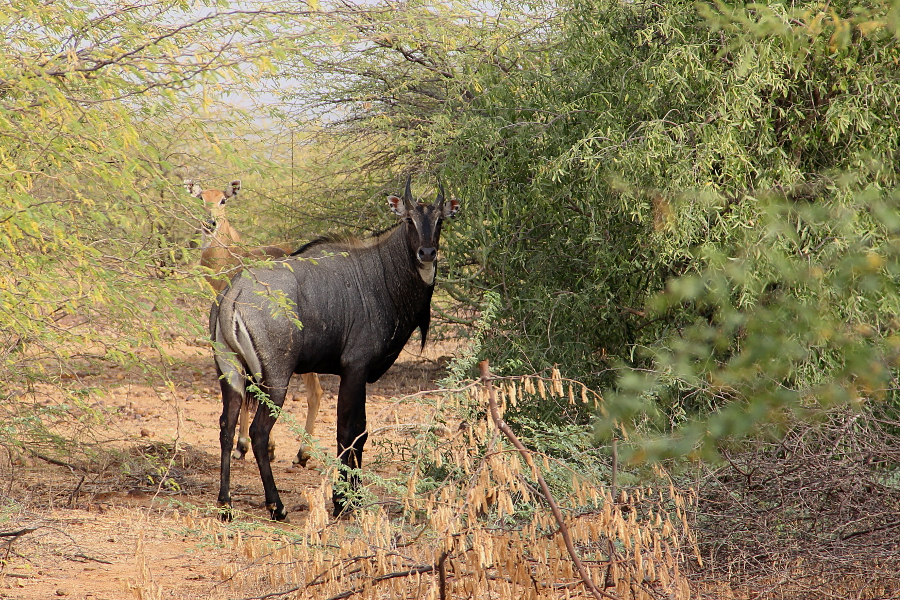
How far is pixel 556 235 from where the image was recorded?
6977 mm

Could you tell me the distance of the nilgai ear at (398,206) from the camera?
741 cm

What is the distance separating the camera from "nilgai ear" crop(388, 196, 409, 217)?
7410mm

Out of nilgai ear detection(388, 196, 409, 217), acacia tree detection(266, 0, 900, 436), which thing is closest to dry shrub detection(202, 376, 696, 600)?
acacia tree detection(266, 0, 900, 436)

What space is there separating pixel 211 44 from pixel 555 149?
9.93 ft

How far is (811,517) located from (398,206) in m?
4.31

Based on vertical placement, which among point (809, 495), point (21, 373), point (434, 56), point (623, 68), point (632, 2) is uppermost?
point (434, 56)

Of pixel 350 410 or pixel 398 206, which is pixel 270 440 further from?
pixel 398 206

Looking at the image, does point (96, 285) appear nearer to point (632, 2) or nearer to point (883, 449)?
point (883, 449)

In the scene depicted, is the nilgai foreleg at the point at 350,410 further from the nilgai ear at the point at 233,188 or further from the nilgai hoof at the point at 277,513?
the nilgai ear at the point at 233,188

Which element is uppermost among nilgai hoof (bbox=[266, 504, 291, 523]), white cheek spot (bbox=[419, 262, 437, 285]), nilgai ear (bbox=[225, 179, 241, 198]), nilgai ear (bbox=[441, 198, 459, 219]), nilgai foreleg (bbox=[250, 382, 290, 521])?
nilgai ear (bbox=[225, 179, 241, 198])

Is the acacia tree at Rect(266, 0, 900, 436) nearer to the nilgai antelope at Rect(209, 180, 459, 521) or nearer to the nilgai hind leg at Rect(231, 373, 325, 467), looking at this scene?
the nilgai antelope at Rect(209, 180, 459, 521)

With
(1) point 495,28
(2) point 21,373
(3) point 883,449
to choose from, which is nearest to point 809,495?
(3) point 883,449

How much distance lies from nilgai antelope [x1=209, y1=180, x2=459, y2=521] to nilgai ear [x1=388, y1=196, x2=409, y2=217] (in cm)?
1

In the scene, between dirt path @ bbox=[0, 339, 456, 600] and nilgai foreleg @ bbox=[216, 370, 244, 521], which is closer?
dirt path @ bbox=[0, 339, 456, 600]
